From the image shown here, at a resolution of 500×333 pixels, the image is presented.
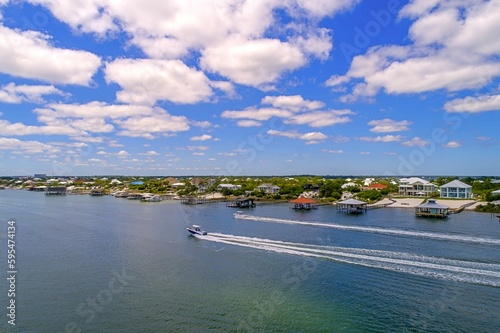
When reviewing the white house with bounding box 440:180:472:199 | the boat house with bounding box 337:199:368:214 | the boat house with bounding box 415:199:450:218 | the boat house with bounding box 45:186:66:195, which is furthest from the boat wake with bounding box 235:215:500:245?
the boat house with bounding box 45:186:66:195

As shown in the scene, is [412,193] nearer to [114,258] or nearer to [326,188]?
[326,188]

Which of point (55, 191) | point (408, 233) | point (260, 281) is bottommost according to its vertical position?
point (260, 281)

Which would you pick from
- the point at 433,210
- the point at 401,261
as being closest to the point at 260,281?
the point at 401,261

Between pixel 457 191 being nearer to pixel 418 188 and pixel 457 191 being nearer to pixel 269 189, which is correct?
pixel 418 188

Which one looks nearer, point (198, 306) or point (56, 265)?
point (198, 306)

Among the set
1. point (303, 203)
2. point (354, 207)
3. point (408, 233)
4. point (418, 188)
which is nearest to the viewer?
point (408, 233)

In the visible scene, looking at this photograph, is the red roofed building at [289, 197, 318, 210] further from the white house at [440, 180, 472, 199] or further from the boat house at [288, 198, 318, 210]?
the white house at [440, 180, 472, 199]

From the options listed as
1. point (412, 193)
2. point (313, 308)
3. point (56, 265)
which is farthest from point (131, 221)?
point (412, 193)
